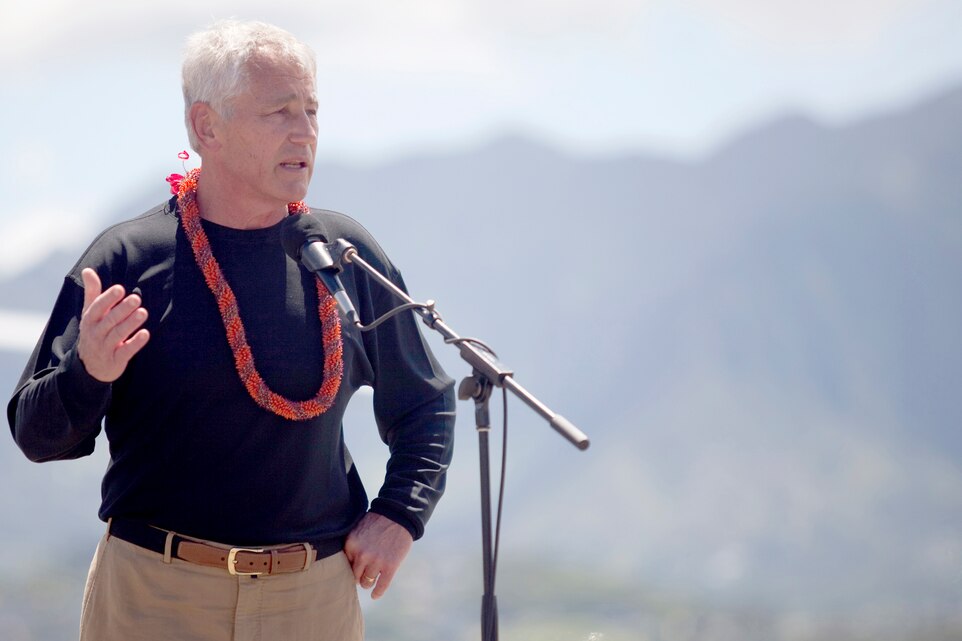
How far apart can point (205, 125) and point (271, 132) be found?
13 cm

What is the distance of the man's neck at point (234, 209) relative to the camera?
1765mm

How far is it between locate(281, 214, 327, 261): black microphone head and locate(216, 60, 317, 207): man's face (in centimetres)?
11

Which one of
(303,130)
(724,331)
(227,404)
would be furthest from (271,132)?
(724,331)

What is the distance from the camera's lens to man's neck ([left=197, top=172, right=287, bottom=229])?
1765 millimetres

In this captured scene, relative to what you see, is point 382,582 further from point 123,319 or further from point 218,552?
point 123,319

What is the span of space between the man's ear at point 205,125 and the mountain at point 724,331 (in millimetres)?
5088

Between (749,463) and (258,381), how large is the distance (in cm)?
682

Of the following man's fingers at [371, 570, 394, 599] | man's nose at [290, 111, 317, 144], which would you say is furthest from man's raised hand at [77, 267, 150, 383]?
man's fingers at [371, 570, 394, 599]

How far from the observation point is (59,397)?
1476 millimetres

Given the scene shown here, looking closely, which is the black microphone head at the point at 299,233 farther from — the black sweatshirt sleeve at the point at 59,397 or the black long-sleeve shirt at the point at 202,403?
the black sweatshirt sleeve at the point at 59,397

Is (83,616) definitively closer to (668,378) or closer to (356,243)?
(356,243)

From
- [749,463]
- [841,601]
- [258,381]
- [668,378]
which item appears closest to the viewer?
[258,381]

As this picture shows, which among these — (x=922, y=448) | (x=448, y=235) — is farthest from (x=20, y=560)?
(x=922, y=448)

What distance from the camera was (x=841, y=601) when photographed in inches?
265
